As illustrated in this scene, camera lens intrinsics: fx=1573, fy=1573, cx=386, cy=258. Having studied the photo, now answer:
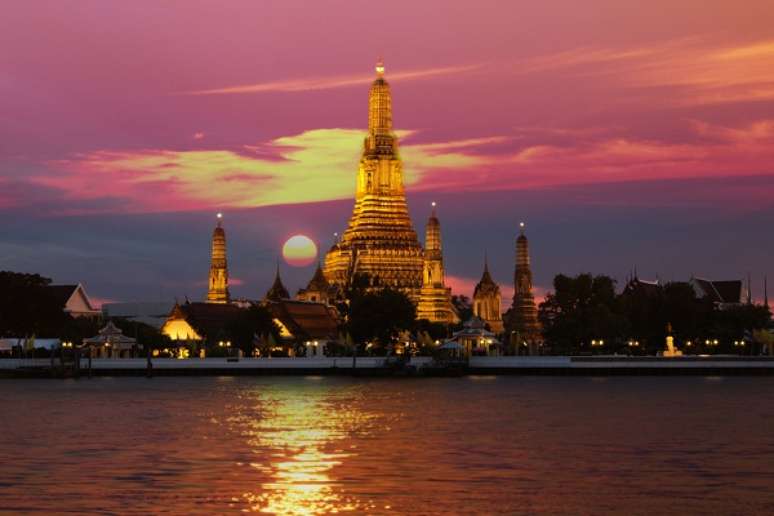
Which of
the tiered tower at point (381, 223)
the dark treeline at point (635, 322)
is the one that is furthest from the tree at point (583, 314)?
the tiered tower at point (381, 223)

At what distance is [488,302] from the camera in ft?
608

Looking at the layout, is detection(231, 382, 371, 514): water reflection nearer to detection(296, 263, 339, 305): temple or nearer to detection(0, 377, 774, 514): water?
detection(0, 377, 774, 514): water

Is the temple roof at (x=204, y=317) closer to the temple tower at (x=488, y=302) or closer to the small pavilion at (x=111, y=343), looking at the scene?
the small pavilion at (x=111, y=343)

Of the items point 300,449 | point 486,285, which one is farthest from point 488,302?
point 300,449

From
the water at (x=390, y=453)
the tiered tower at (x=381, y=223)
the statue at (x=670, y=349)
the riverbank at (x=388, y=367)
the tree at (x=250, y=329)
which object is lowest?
the water at (x=390, y=453)

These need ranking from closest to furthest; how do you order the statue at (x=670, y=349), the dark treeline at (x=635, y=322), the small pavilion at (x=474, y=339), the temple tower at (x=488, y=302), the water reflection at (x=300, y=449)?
the water reflection at (x=300, y=449) → the statue at (x=670, y=349) → the small pavilion at (x=474, y=339) → the dark treeline at (x=635, y=322) → the temple tower at (x=488, y=302)

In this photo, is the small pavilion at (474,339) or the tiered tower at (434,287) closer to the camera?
the small pavilion at (474,339)

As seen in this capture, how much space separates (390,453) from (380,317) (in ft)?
234

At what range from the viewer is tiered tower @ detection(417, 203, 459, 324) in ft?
477

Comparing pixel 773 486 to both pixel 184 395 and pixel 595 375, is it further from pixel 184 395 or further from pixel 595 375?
pixel 595 375

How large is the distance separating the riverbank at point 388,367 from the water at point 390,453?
22126 mm

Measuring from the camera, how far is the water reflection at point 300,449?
3275 cm

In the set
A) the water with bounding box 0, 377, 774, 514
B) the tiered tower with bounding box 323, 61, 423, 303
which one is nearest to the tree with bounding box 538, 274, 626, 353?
the tiered tower with bounding box 323, 61, 423, 303

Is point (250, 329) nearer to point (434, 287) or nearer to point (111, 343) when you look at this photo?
point (111, 343)
